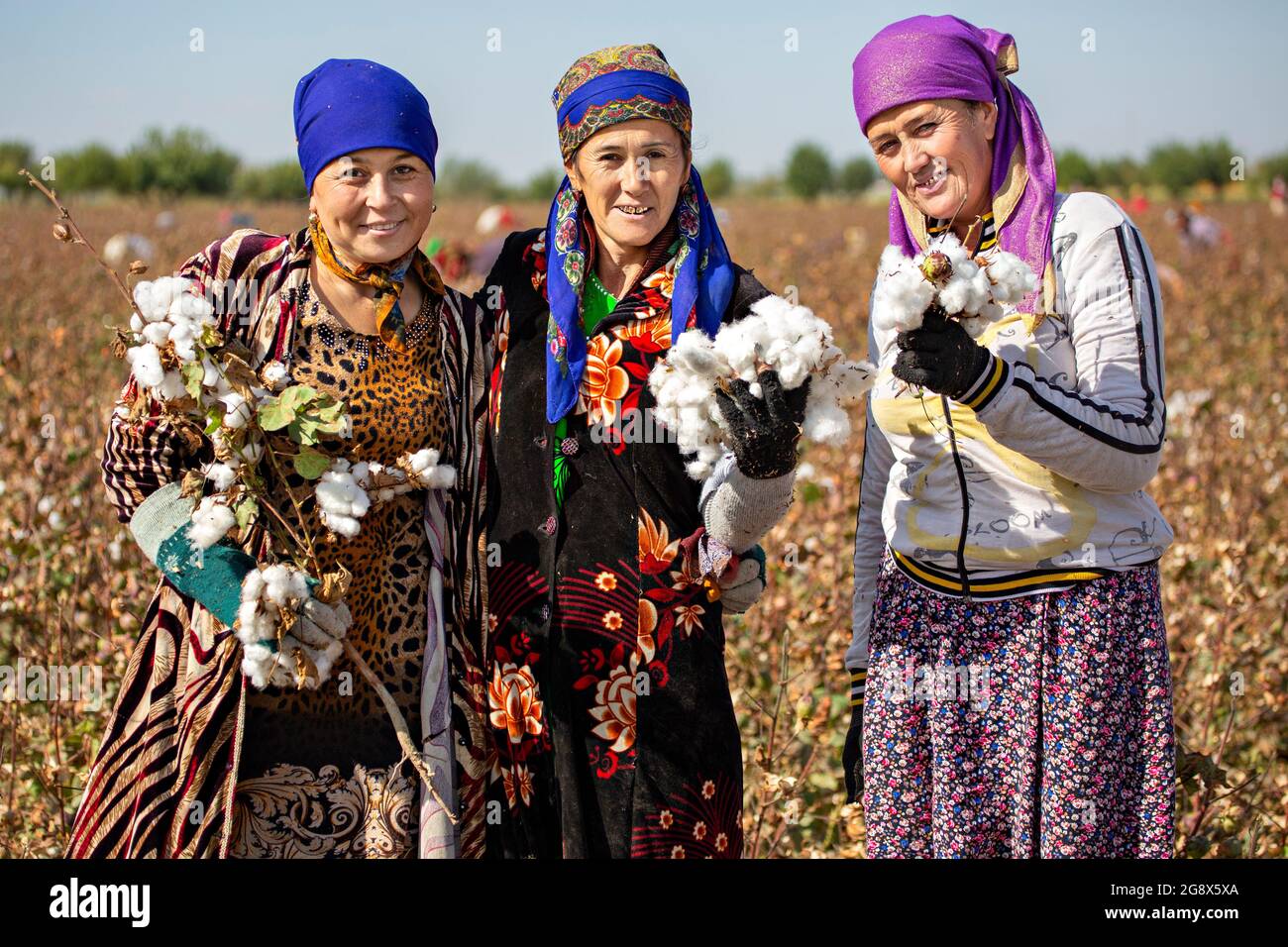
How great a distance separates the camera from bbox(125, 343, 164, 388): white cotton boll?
190 centimetres

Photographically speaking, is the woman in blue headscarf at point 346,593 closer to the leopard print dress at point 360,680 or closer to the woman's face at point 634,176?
the leopard print dress at point 360,680

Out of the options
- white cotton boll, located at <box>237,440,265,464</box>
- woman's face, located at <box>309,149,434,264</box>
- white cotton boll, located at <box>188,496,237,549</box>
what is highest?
woman's face, located at <box>309,149,434,264</box>

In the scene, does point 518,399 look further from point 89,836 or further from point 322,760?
point 89,836

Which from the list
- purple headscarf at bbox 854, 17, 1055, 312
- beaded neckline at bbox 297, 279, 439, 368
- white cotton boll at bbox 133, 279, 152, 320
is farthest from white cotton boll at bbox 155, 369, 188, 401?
purple headscarf at bbox 854, 17, 1055, 312

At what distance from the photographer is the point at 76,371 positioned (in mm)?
5609

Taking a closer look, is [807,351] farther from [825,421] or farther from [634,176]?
[634,176]

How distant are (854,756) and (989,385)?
0.87 meters

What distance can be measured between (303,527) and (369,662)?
280 millimetres

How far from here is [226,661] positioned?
2047 mm

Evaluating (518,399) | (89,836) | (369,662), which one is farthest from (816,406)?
(89,836)

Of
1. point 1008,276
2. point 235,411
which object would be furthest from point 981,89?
point 235,411

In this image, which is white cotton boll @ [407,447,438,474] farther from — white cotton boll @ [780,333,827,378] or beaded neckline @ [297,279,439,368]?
white cotton boll @ [780,333,827,378]

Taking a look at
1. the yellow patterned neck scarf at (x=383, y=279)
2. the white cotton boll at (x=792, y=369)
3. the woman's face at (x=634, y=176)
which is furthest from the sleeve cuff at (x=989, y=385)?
the yellow patterned neck scarf at (x=383, y=279)

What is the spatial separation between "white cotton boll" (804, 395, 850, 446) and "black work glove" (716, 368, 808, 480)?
16mm
